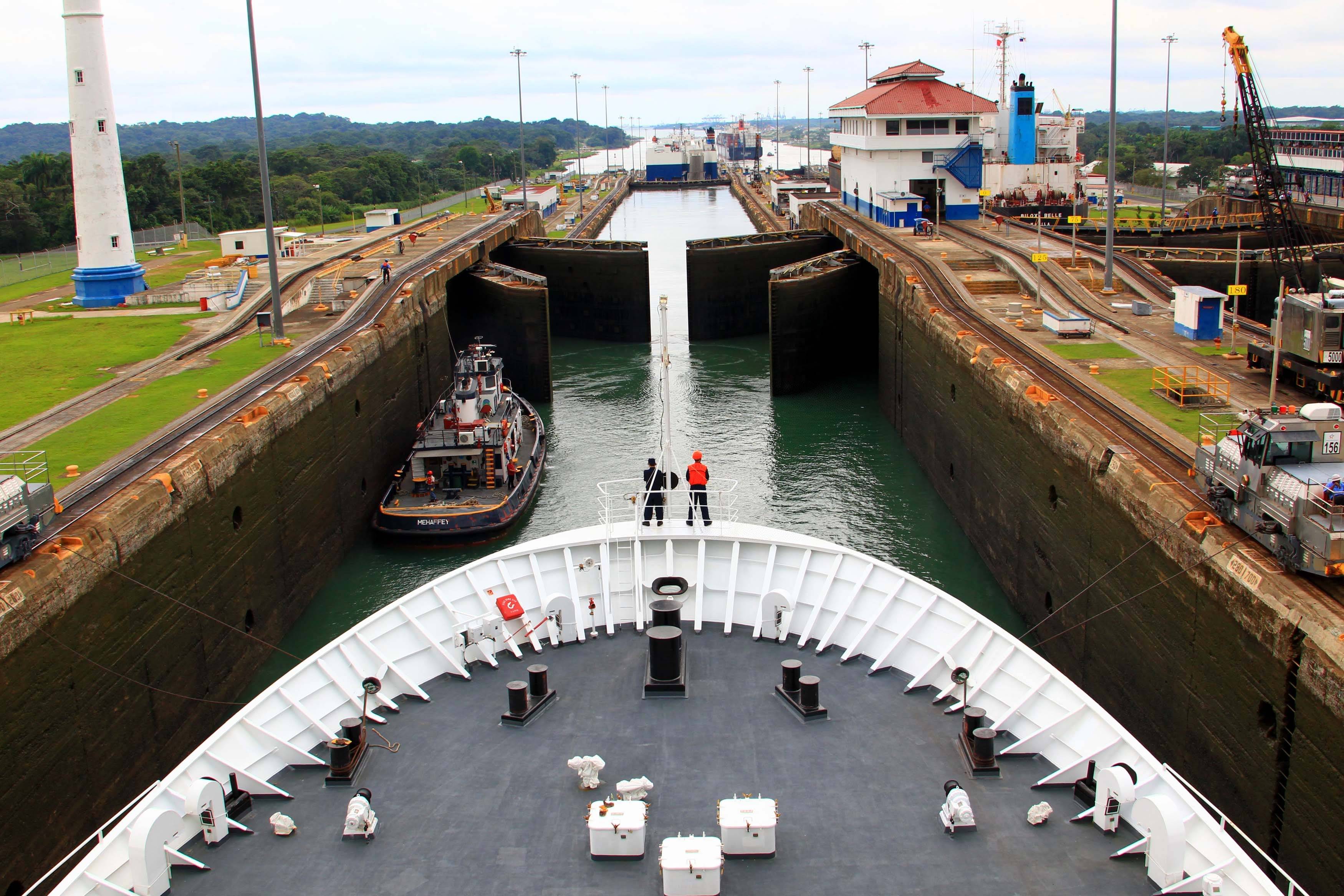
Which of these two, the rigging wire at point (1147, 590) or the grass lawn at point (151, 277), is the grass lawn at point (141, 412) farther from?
the rigging wire at point (1147, 590)

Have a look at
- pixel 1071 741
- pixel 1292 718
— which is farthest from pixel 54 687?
pixel 1292 718

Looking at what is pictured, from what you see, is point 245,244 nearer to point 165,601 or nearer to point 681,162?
point 165,601

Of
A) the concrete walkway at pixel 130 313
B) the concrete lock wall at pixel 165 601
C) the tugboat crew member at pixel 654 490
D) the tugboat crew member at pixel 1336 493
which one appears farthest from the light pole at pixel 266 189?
the tugboat crew member at pixel 1336 493

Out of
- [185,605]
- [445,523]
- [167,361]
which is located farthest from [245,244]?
[185,605]

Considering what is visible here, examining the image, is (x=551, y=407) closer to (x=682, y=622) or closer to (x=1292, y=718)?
(x=682, y=622)

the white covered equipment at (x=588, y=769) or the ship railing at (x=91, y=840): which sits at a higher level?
the white covered equipment at (x=588, y=769)

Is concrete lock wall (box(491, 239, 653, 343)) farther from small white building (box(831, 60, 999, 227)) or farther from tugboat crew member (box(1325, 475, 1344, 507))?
tugboat crew member (box(1325, 475, 1344, 507))
